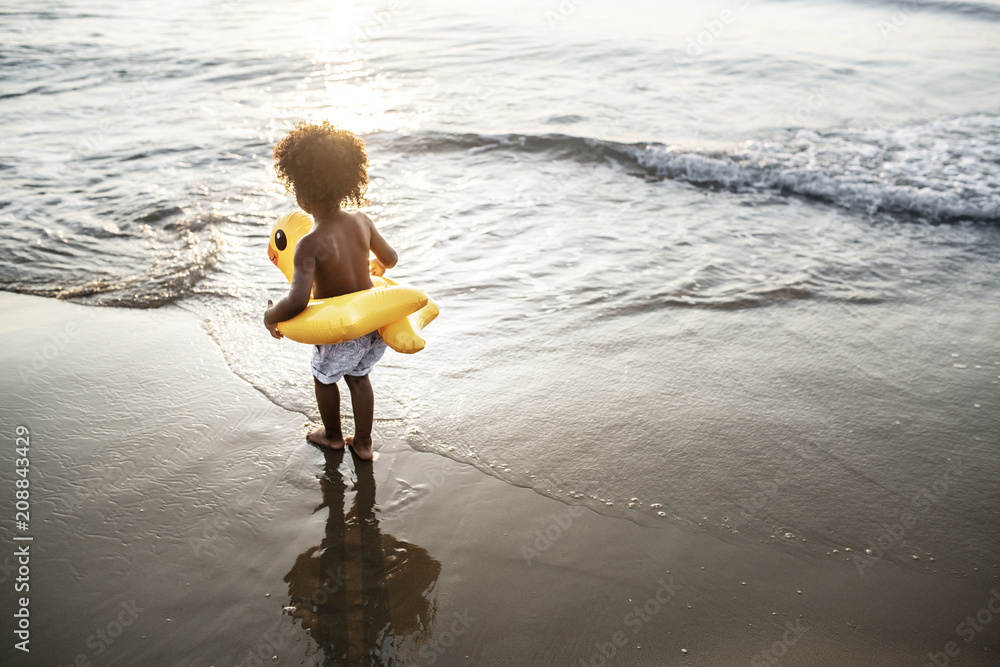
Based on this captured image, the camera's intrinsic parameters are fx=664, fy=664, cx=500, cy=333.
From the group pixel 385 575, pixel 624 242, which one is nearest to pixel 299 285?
pixel 385 575

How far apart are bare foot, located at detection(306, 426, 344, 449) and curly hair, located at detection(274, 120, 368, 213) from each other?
117cm

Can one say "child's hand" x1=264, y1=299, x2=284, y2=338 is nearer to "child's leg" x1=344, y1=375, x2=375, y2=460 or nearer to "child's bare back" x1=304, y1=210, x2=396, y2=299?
"child's bare back" x1=304, y1=210, x2=396, y2=299

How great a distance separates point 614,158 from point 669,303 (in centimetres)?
433

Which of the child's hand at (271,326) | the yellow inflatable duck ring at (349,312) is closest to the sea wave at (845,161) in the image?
the yellow inflatable duck ring at (349,312)

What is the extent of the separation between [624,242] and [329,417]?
3.61m

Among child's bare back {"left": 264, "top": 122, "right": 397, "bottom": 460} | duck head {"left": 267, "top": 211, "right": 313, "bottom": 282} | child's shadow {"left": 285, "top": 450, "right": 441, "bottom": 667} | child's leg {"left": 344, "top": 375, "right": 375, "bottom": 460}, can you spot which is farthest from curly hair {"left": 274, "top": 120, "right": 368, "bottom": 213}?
child's shadow {"left": 285, "top": 450, "right": 441, "bottom": 667}

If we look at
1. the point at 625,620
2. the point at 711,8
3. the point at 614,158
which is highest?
the point at 711,8

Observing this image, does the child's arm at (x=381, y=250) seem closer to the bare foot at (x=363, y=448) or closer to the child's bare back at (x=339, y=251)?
the child's bare back at (x=339, y=251)

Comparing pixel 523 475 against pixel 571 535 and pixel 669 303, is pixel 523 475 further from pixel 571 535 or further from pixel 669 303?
pixel 669 303

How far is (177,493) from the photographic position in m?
3.07

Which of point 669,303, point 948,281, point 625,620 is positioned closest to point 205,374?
point 625,620

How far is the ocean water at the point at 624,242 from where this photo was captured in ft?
11.1

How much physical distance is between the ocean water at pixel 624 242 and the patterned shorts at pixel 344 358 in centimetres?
50

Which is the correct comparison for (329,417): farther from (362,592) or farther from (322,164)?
(322,164)
